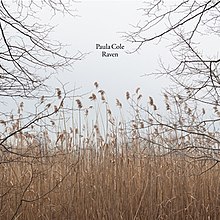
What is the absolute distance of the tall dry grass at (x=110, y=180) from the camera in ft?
10.5

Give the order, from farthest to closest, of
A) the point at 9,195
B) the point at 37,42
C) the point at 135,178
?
the point at 135,178, the point at 9,195, the point at 37,42

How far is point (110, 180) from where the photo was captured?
11.0 ft

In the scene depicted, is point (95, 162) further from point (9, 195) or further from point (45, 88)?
point (45, 88)

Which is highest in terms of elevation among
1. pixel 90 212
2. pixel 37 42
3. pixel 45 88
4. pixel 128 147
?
pixel 37 42

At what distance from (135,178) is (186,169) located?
44 centimetres

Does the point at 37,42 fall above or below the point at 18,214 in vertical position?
above

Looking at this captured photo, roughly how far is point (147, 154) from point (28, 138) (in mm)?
967

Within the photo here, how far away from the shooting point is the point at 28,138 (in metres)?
3.33

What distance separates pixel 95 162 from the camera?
346 cm

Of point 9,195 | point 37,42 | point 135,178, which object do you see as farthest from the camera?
point 135,178

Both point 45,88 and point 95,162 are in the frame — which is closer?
point 45,88

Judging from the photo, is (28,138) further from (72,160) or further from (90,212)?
(90,212)

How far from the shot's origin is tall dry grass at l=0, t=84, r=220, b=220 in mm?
3197

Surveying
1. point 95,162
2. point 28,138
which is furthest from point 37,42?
point 95,162
